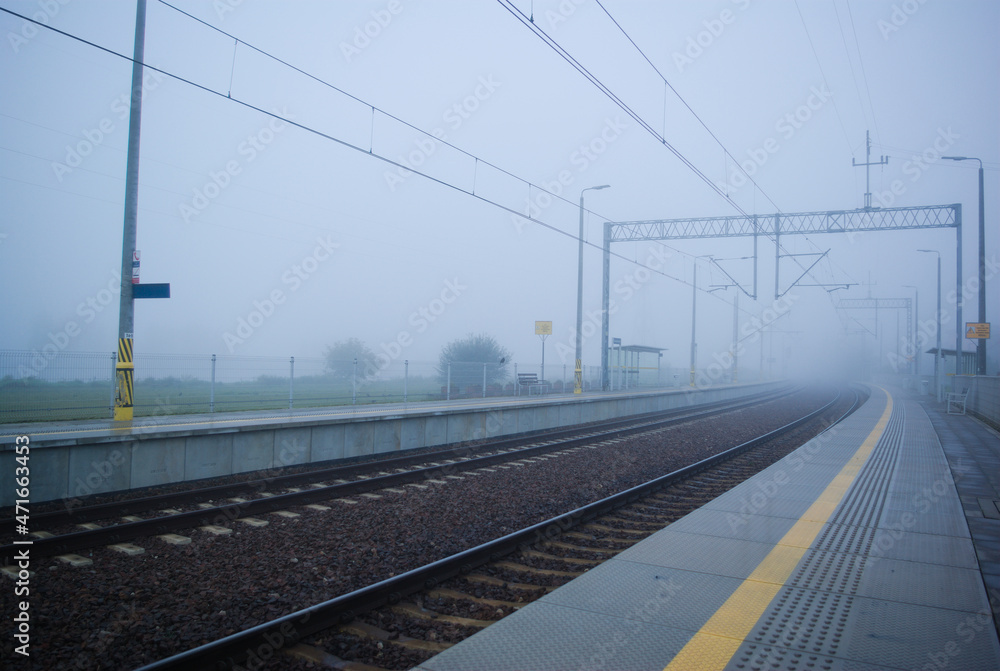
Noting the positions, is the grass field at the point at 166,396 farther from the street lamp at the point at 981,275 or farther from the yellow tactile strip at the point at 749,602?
the street lamp at the point at 981,275

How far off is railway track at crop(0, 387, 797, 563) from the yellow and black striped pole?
13.7 feet

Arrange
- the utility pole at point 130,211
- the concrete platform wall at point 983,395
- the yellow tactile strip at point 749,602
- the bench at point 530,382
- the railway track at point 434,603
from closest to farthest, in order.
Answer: the yellow tactile strip at point 749,602
the railway track at point 434,603
the utility pole at point 130,211
the concrete platform wall at point 983,395
the bench at point 530,382

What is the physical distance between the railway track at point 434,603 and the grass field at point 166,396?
13114 mm

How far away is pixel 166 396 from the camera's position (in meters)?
18.1

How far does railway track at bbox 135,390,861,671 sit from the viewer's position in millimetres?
4164

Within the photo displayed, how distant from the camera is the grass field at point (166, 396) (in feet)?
49.0

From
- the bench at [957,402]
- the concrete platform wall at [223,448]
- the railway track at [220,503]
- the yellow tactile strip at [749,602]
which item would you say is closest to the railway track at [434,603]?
the yellow tactile strip at [749,602]

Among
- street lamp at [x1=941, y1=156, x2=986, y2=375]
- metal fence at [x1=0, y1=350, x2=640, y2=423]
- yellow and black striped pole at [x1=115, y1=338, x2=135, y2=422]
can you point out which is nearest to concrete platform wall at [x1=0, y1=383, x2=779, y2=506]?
yellow and black striped pole at [x1=115, y1=338, x2=135, y2=422]

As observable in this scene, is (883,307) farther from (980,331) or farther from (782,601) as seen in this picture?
(782,601)

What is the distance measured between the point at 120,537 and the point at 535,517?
4.87 m

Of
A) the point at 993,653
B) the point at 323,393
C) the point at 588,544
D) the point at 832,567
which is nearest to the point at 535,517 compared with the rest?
the point at 588,544

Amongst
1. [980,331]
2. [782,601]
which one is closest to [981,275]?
[980,331]

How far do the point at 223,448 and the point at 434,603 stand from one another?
7.19m

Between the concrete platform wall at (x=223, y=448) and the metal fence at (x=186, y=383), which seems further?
the metal fence at (x=186, y=383)
